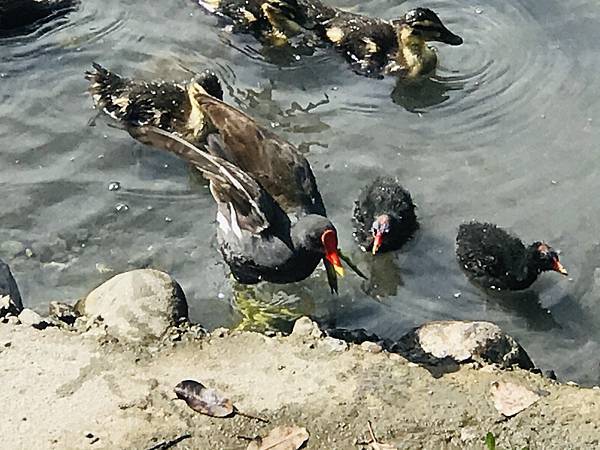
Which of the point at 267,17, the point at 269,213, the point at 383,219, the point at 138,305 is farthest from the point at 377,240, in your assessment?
the point at 267,17

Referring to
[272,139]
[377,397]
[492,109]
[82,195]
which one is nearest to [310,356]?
[377,397]

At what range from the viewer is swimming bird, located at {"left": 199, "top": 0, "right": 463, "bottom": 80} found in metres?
7.25

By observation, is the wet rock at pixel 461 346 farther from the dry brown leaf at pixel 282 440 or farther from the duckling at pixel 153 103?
the duckling at pixel 153 103

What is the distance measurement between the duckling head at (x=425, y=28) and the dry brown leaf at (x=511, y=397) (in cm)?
331

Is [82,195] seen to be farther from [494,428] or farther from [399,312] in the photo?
[494,428]

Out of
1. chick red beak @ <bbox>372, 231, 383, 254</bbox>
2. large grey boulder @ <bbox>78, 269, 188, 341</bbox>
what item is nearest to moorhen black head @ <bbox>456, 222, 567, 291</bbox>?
chick red beak @ <bbox>372, 231, 383, 254</bbox>

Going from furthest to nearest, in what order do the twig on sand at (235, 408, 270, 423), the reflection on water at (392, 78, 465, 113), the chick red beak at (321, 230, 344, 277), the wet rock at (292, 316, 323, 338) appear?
the reflection on water at (392, 78, 465, 113) < the chick red beak at (321, 230, 344, 277) < the wet rock at (292, 316, 323, 338) < the twig on sand at (235, 408, 270, 423)

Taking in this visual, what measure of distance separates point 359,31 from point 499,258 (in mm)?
2334

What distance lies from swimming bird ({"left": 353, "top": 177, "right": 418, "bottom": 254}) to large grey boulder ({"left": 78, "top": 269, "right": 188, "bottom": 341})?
122cm

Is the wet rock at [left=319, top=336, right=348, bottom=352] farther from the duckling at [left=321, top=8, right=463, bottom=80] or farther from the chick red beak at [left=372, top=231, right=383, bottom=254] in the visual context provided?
the duckling at [left=321, top=8, right=463, bottom=80]

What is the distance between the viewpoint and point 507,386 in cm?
441

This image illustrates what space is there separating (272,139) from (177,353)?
1.46m

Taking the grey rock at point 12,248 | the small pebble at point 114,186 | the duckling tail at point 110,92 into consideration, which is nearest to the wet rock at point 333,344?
the grey rock at point 12,248

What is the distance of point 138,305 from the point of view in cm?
484
